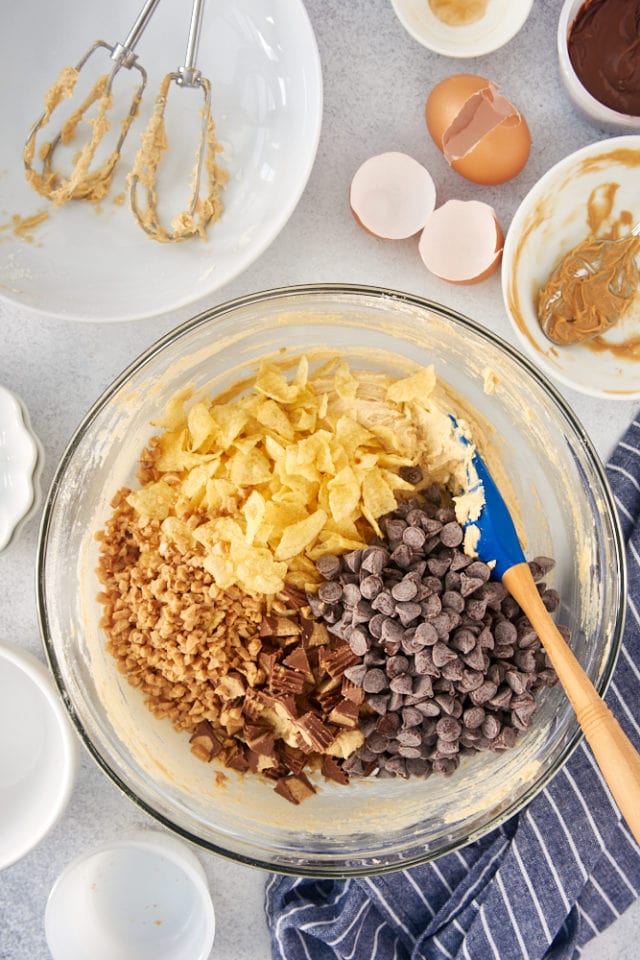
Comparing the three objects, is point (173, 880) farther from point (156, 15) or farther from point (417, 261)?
point (156, 15)

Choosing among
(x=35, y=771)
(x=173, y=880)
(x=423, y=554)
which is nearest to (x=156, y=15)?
(x=423, y=554)

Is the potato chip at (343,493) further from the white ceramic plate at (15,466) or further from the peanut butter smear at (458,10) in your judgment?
the peanut butter smear at (458,10)

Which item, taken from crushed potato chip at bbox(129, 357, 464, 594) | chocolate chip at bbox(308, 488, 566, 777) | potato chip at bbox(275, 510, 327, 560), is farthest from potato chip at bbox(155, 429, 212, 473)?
chocolate chip at bbox(308, 488, 566, 777)

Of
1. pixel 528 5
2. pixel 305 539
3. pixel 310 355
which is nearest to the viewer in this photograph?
pixel 305 539

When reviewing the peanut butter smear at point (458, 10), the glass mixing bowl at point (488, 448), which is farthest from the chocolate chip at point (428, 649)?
the peanut butter smear at point (458, 10)

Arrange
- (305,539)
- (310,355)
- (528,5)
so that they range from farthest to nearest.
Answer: (310,355), (528,5), (305,539)
